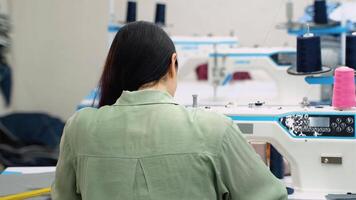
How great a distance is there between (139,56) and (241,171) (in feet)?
1.15

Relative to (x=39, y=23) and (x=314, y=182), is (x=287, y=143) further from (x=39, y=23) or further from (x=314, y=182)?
(x=39, y=23)

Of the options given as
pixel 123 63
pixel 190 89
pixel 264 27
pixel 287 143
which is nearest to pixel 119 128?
pixel 123 63

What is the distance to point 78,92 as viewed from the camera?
19.6 ft

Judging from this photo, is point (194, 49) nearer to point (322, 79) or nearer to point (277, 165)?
point (322, 79)

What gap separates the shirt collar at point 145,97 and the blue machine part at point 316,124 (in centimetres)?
59

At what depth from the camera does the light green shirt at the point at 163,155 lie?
1444 millimetres

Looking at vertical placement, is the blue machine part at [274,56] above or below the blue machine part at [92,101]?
above

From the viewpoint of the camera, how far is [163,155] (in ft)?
4.76

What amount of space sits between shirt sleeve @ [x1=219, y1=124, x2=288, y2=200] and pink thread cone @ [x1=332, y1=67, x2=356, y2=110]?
60 cm

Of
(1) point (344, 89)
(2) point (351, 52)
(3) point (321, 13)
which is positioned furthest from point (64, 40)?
(1) point (344, 89)

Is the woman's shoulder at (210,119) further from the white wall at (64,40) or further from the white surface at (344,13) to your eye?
the white wall at (64,40)

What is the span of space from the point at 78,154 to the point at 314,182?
82 centimetres

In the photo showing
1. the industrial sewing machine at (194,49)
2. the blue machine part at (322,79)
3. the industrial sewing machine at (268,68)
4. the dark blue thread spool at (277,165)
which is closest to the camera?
the dark blue thread spool at (277,165)

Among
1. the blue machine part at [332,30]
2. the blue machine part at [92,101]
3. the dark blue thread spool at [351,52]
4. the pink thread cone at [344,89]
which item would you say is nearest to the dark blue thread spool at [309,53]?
the dark blue thread spool at [351,52]
